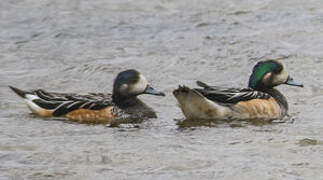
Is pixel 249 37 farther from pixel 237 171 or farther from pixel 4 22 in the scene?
pixel 237 171

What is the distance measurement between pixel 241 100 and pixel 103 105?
5.59ft

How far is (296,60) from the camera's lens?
16.1 m

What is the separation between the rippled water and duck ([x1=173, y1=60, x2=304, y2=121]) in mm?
278

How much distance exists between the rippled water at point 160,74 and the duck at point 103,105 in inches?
8.7

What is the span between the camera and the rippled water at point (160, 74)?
33.0 ft

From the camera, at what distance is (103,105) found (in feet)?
42.1

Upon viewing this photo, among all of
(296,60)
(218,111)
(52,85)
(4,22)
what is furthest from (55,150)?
(4,22)

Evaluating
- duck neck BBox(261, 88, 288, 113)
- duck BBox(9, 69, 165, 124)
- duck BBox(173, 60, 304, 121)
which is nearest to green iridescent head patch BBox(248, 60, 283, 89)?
duck BBox(173, 60, 304, 121)

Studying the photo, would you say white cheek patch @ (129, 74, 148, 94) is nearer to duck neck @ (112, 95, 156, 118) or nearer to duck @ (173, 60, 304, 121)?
duck neck @ (112, 95, 156, 118)

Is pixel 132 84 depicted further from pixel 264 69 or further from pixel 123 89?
pixel 264 69

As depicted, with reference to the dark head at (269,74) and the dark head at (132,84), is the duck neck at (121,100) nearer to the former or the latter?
the dark head at (132,84)

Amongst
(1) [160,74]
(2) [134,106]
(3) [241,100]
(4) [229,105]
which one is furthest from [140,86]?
(1) [160,74]

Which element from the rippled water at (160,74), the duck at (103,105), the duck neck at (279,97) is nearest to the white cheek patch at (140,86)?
the duck at (103,105)

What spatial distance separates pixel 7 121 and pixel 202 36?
20.1ft
